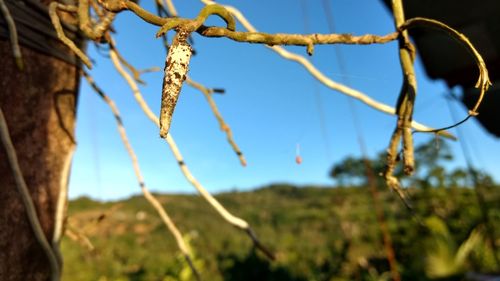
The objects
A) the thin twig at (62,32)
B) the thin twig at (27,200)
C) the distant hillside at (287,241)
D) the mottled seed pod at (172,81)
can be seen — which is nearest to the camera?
the mottled seed pod at (172,81)

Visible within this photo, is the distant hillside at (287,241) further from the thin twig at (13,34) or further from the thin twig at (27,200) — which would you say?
the thin twig at (13,34)

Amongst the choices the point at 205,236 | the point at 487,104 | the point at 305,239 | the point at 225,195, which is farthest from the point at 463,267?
the point at 225,195

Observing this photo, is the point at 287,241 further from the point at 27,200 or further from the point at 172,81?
the point at 172,81

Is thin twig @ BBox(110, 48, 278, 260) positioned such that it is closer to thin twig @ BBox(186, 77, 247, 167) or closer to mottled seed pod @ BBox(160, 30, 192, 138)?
thin twig @ BBox(186, 77, 247, 167)

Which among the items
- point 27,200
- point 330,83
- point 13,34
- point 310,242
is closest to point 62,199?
point 27,200

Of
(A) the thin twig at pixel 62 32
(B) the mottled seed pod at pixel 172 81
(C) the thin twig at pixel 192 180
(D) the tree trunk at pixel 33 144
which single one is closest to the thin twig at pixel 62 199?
(D) the tree trunk at pixel 33 144

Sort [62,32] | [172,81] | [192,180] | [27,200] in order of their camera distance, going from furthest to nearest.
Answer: [192,180] → [27,200] → [62,32] → [172,81]

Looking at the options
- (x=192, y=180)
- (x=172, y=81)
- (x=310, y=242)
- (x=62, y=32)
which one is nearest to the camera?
(x=172, y=81)

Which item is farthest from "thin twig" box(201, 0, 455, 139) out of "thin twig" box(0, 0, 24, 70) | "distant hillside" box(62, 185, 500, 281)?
"thin twig" box(0, 0, 24, 70)
